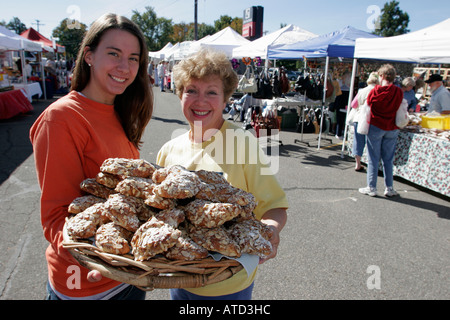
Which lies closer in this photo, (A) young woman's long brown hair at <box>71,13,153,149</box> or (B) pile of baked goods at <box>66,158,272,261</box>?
(B) pile of baked goods at <box>66,158,272,261</box>

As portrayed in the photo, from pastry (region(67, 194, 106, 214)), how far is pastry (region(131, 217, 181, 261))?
0.30 metres

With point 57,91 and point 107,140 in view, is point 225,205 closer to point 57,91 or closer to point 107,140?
point 107,140

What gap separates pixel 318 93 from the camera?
8.98 meters

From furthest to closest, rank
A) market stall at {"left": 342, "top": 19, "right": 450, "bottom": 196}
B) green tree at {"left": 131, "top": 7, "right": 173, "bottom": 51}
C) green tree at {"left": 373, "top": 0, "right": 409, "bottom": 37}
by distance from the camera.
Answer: green tree at {"left": 131, "top": 7, "right": 173, "bottom": 51} → green tree at {"left": 373, "top": 0, "right": 409, "bottom": 37} → market stall at {"left": 342, "top": 19, "right": 450, "bottom": 196}

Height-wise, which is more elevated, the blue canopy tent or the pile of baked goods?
the blue canopy tent

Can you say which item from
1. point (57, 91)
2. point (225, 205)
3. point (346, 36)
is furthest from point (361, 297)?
point (57, 91)

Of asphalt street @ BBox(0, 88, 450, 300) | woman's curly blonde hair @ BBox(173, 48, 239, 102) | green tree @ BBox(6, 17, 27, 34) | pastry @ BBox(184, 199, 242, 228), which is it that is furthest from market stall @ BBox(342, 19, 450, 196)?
green tree @ BBox(6, 17, 27, 34)

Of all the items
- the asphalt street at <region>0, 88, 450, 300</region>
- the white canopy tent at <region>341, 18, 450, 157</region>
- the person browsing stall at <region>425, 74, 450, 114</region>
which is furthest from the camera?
the person browsing stall at <region>425, 74, 450, 114</region>

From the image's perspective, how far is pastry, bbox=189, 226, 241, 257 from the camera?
1195mm

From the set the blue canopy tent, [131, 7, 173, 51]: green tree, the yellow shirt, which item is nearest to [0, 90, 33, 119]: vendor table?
the blue canopy tent

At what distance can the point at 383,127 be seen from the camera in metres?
5.44

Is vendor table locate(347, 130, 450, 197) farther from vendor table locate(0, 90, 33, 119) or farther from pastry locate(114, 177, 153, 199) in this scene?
vendor table locate(0, 90, 33, 119)

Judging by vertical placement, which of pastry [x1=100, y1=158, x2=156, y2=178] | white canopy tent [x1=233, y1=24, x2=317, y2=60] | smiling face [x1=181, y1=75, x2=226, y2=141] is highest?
white canopy tent [x1=233, y1=24, x2=317, y2=60]

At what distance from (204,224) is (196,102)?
2.66 ft
